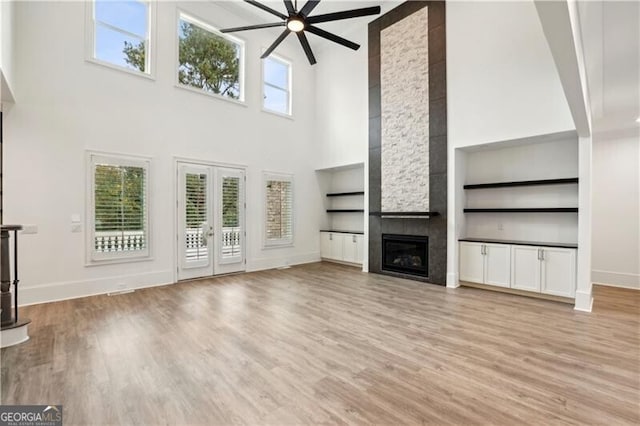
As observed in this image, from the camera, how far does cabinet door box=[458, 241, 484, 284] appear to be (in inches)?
214

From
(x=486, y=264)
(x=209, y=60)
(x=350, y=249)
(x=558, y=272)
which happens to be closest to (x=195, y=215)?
(x=209, y=60)

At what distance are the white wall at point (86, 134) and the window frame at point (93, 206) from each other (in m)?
0.08

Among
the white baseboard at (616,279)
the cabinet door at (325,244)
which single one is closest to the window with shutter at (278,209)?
the cabinet door at (325,244)

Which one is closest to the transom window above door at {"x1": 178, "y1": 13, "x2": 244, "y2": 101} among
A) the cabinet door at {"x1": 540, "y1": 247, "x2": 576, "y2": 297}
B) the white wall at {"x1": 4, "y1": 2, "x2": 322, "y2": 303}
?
the white wall at {"x1": 4, "y1": 2, "x2": 322, "y2": 303}

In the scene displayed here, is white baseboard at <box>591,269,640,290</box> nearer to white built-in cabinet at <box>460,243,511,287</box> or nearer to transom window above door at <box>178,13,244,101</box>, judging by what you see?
white built-in cabinet at <box>460,243,511,287</box>

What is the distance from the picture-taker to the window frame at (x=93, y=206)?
4941 millimetres

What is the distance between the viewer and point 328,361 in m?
2.78

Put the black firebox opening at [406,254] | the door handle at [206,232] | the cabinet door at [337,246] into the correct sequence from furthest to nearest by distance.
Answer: the cabinet door at [337,246] → the door handle at [206,232] → the black firebox opening at [406,254]

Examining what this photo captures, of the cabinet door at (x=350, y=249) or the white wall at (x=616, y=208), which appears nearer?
the white wall at (x=616, y=208)

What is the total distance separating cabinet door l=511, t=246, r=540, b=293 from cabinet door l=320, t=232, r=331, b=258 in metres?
4.45

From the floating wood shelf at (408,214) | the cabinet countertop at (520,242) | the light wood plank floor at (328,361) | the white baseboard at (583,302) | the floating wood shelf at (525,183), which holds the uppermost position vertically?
the floating wood shelf at (525,183)

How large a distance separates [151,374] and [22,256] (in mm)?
3599

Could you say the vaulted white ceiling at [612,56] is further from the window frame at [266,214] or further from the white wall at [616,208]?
the window frame at [266,214]

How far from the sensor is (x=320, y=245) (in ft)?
28.1
